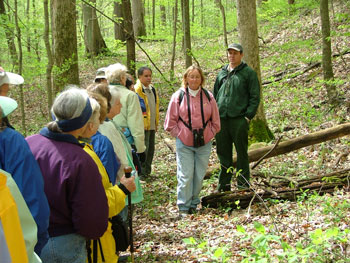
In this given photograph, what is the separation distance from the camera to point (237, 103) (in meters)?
6.03

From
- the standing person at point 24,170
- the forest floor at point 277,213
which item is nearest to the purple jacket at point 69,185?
the standing person at point 24,170

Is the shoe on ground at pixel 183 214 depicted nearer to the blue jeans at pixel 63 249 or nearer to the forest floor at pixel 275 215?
the forest floor at pixel 275 215

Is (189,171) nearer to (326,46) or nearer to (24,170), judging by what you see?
(24,170)

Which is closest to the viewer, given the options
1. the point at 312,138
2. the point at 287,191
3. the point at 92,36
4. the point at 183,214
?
the point at 287,191

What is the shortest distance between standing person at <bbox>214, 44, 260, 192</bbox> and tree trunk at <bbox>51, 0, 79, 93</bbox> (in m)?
3.53

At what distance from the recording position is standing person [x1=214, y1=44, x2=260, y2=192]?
19.7 ft

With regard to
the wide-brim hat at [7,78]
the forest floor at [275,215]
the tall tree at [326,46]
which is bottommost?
the forest floor at [275,215]

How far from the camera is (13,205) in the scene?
1.67 metres

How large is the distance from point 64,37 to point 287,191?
5525mm

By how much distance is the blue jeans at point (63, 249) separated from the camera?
2584mm

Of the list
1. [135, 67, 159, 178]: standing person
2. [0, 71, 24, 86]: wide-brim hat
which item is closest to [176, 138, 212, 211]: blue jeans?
[135, 67, 159, 178]: standing person

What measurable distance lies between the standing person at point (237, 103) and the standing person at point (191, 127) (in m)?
0.41

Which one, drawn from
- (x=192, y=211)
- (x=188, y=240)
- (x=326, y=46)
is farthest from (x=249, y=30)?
(x=188, y=240)

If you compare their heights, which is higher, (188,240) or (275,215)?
(188,240)
